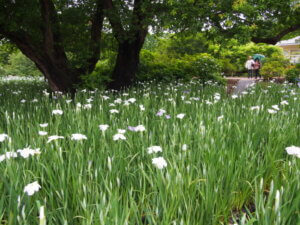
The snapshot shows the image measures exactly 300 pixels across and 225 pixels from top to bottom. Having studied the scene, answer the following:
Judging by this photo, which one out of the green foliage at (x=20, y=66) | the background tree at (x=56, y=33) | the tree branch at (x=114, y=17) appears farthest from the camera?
the green foliage at (x=20, y=66)

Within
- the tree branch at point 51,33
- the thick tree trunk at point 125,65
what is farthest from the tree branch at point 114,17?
the tree branch at point 51,33

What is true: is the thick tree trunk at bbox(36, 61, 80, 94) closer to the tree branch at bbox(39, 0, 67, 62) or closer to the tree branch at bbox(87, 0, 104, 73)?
the tree branch at bbox(39, 0, 67, 62)

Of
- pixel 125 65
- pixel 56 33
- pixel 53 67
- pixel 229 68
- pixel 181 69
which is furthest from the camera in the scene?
pixel 229 68

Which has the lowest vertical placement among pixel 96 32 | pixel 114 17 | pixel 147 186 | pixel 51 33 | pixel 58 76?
pixel 147 186

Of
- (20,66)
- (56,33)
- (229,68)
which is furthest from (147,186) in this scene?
(20,66)

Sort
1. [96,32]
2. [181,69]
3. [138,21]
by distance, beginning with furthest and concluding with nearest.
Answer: [181,69] < [96,32] < [138,21]

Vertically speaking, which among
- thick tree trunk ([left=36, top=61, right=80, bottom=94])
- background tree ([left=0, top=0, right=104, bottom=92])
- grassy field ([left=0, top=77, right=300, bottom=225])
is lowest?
grassy field ([left=0, top=77, right=300, bottom=225])

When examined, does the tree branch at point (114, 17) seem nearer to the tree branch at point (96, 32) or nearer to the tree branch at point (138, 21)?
the tree branch at point (138, 21)

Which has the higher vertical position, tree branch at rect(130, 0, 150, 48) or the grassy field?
tree branch at rect(130, 0, 150, 48)

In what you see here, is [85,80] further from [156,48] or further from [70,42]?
[156,48]

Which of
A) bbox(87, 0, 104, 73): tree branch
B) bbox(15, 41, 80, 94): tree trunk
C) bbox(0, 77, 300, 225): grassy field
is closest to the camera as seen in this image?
bbox(0, 77, 300, 225): grassy field

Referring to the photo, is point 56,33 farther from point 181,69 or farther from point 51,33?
point 181,69

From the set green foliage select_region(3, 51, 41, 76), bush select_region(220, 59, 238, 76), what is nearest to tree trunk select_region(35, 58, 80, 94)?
bush select_region(220, 59, 238, 76)

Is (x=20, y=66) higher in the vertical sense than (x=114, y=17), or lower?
lower
